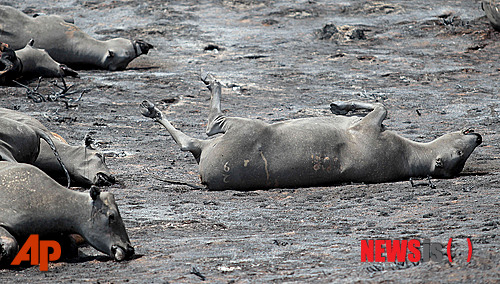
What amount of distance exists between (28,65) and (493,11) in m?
8.52

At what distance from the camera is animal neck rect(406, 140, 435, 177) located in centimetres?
598

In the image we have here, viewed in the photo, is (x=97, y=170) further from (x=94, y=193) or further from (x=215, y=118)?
(x=94, y=193)

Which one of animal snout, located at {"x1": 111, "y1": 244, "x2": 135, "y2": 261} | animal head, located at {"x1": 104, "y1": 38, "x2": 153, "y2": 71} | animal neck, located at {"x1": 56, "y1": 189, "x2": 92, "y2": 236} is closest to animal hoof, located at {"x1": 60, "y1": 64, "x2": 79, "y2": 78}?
animal head, located at {"x1": 104, "y1": 38, "x2": 153, "y2": 71}

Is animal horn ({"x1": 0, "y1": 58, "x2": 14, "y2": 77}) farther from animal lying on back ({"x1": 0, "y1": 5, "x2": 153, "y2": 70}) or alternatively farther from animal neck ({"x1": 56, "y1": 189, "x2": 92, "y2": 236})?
animal neck ({"x1": 56, "y1": 189, "x2": 92, "y2": 236})

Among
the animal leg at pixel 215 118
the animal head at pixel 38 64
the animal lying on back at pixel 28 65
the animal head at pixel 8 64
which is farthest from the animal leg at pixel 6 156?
the animal head at pixel 38 64

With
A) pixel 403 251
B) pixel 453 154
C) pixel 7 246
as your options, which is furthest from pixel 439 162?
pixel 7 246

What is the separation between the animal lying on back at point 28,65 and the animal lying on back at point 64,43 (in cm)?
52

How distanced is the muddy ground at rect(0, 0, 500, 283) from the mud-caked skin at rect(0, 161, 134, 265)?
0.51ft

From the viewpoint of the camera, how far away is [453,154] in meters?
6.00

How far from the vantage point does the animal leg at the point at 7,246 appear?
11.2 feet

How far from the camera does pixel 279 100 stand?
32.4 feet

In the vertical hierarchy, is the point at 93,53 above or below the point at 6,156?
below

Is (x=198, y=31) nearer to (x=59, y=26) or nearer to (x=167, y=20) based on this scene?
(x=167, y=20)

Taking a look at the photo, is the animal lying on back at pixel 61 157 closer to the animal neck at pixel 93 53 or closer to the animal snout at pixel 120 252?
the animal snout at pixel 120 252
